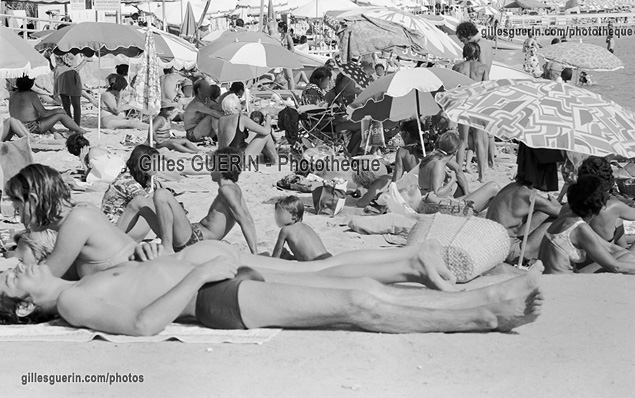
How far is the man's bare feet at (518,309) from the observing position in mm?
3988

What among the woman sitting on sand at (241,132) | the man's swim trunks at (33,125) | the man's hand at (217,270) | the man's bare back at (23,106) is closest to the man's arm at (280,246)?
the man's hand at (217,270)

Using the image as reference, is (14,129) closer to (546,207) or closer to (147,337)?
(546,207)

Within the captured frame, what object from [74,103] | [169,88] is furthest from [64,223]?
[169,88]

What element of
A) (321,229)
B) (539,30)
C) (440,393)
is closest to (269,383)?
(440,393)

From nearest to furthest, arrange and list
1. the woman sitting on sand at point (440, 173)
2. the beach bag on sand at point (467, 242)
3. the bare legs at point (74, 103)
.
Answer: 1. the beach bag on sand at point (467, 242)
2. the woman sitting on sand at point (440, 173)
3. the bare legs at point (74, 103)

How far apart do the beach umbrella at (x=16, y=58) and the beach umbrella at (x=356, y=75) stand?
13.4ft

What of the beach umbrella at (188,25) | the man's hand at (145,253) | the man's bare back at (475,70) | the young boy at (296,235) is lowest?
the young boy at (296,235)

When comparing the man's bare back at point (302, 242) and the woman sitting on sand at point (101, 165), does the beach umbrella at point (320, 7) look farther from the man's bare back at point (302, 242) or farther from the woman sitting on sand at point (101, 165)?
the man's bare back at point (302, 242)

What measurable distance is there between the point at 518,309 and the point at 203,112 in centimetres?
867

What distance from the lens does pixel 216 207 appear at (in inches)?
250

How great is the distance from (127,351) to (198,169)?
6.68m

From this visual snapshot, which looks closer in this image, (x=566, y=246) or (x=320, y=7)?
(x=566, y=246)

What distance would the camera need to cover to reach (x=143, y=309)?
13.4 feet

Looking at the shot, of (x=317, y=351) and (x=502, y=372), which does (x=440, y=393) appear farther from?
(x=317, y=351)
